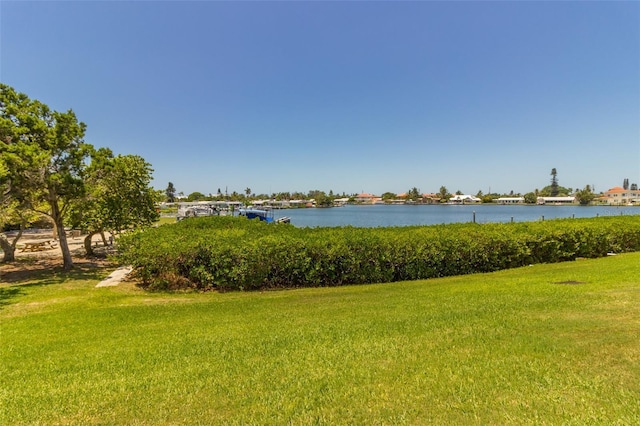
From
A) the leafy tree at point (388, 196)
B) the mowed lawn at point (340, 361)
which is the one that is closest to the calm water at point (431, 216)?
the mowed lawn at point (340, 361)

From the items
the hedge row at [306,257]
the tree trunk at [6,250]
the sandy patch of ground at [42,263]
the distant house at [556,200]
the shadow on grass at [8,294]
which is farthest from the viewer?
the distant house at [556,200]

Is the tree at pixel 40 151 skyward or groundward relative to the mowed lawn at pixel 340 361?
skyward

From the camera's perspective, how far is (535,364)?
3.34 metres

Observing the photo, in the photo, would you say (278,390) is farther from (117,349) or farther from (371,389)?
(117,349)

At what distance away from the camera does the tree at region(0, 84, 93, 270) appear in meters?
9.87

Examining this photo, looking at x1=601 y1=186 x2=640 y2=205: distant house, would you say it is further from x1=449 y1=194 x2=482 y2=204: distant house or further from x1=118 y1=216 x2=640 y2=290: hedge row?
x1=118 y1=216 x2=640 y2=290: hedge row

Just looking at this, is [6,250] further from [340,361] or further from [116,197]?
[340,361]

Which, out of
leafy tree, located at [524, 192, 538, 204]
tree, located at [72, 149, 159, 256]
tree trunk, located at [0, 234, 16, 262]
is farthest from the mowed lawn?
leafy tree, located at [524, 192, 538, 204]

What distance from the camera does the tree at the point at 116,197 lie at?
11.9m

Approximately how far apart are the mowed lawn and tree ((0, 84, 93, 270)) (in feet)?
17.8

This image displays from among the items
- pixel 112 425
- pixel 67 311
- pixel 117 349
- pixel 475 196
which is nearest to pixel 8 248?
pixel 67 311

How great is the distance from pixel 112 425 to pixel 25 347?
3050 millimetres

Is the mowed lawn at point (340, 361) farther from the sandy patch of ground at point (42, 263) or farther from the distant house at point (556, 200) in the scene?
the distant house at point (556, 200)

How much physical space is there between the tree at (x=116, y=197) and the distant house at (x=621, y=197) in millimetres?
137435
